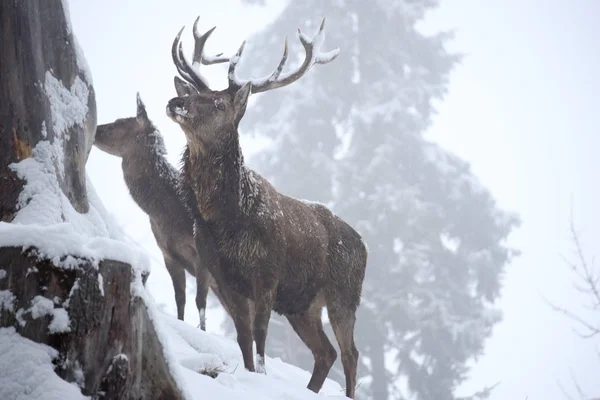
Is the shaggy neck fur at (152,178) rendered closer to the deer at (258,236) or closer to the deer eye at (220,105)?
the deer at (258,236)

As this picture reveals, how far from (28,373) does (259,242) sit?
3294 mm

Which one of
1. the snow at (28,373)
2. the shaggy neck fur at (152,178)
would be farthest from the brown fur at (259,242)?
the snow at (28,373)

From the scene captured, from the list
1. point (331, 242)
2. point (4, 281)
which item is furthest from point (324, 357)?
point (4, 281)

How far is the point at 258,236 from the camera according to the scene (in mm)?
5438

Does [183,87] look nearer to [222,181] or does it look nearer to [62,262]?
[222,181]

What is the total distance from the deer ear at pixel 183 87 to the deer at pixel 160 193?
1.05 m

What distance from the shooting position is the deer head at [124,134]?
7.80 meters

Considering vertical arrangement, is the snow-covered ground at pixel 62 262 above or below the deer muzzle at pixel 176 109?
below

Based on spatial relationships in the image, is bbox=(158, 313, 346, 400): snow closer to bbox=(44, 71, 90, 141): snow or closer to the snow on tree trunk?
the snow on tree trunk

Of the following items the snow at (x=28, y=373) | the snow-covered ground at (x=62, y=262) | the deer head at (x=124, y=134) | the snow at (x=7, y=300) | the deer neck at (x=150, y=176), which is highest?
the deer head at (x=124, y=134)

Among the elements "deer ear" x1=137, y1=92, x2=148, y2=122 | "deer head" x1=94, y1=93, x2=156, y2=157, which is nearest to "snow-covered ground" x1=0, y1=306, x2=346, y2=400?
"deer head" x1=94, y1=93, x2=156, y2=157

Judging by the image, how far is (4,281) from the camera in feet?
7.49

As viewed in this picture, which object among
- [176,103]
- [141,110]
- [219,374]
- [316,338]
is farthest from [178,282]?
[219,374]

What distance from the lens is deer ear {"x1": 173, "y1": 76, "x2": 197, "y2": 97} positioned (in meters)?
6.32
